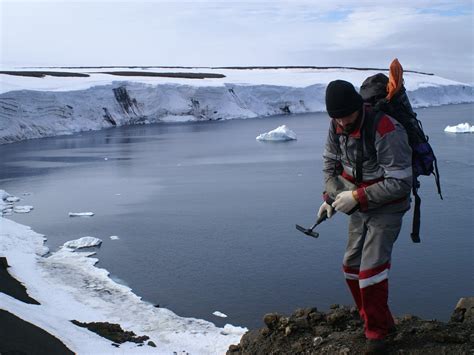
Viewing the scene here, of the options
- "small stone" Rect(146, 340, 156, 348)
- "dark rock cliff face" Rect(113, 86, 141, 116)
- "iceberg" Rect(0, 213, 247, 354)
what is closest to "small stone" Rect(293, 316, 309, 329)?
"iceberg" Rect(0, 213, 247, 354)

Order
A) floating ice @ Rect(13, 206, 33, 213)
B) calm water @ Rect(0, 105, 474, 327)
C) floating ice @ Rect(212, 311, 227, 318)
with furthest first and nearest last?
floating ice @ Rect(13, 206, 33, 213), calm water @ Rect(0, 105, 474, 327), floating ice @ Rect(212, 311, 227, 318)

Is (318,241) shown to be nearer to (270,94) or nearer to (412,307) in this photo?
(412,307)

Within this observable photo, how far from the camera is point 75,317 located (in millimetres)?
5969

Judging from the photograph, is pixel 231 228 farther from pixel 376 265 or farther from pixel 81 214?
pixel 376 265

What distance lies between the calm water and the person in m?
3.26

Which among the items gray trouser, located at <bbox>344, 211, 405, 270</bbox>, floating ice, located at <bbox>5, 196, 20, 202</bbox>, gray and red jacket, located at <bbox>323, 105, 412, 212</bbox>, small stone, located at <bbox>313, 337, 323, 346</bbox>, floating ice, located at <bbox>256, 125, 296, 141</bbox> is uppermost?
gray and red jacket, located at <bbox>323, 105, 412, 212</bbox>

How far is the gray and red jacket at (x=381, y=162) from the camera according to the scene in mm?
2652

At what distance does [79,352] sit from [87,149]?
1995cm

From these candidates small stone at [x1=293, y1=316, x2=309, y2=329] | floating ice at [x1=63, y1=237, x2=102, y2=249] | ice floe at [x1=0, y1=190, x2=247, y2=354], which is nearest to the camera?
small stone at [x1=293, y1=316, x2=309, y2=329]

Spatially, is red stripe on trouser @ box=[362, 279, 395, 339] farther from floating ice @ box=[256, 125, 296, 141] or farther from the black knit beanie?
floating ice @ box=[256, 125, 296, 141]

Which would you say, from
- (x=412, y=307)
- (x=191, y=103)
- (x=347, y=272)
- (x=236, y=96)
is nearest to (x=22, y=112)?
(x=191, y=103)

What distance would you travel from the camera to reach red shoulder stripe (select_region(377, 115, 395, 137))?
2.65 meters

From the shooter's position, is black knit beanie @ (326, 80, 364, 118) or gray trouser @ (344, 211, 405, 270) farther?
gray trouser @ (344, 211, 405, 270)

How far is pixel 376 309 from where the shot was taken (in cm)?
284
